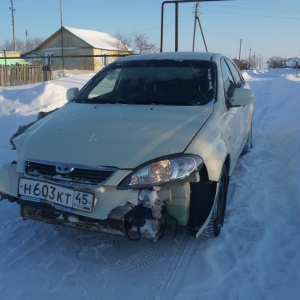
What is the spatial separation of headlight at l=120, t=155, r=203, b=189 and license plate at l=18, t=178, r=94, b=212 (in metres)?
0.29

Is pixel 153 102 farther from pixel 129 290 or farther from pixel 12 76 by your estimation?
pixel 12 76

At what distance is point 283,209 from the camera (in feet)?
12.3

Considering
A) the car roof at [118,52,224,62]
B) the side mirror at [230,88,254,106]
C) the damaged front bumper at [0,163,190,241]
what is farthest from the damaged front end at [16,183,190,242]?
the car roof at [118,52,224,62]

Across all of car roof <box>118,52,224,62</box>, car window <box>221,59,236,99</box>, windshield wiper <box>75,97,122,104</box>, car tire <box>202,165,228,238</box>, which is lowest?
car tire <box>202,165,228,238</box>

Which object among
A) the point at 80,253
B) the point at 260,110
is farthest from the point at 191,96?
the point at 260,110

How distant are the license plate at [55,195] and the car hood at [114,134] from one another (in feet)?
0.67

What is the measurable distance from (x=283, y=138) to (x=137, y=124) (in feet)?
15.2

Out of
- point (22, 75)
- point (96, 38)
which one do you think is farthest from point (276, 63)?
point (22, 75)

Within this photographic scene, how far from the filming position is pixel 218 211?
3.24m

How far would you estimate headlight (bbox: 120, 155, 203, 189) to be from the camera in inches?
101

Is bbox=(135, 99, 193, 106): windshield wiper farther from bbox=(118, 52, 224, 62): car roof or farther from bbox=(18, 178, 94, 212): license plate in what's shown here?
bbox=(18, 178, 94, 212): license plate

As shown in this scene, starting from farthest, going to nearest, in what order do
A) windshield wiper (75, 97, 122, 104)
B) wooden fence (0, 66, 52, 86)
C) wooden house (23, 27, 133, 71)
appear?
wooden house (23, 27, 133, 71) → wooden fence (0, 66, 52, 86) → windshield wiper (75, 97, 122, 104)

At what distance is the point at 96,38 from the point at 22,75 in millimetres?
34255

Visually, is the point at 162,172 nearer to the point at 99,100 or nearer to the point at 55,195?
the point at 55,195
